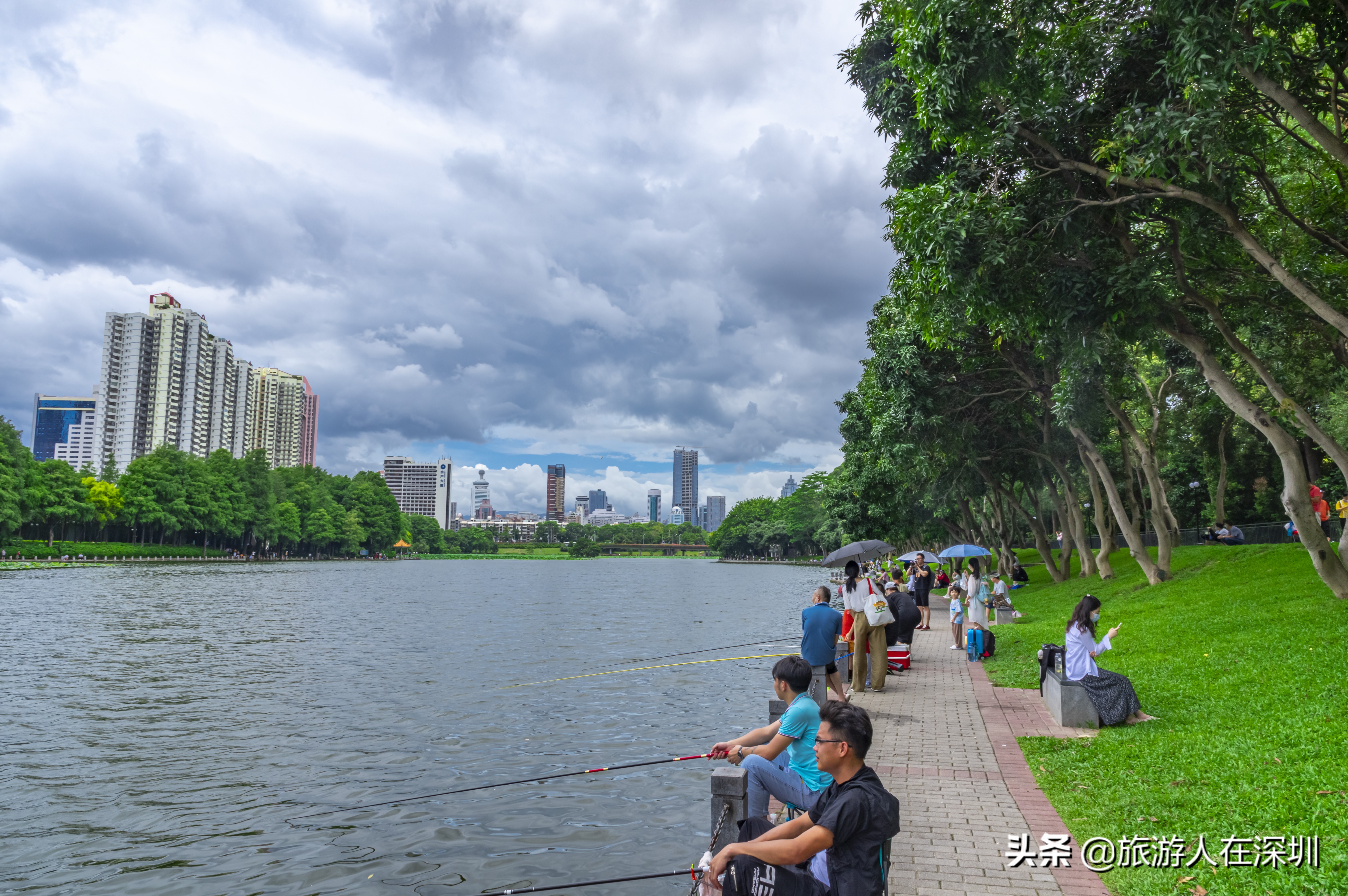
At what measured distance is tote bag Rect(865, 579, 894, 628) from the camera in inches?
521

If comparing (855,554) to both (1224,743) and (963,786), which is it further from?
(1224,743)

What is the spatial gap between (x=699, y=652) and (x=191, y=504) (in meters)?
87.8

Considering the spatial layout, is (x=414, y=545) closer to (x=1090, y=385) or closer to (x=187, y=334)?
(x=187, y=334)

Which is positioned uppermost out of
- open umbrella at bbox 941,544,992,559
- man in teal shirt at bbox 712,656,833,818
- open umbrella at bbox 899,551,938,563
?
open umbrella at bbox 941,544,992,559

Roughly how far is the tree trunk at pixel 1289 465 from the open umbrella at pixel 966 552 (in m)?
11.2

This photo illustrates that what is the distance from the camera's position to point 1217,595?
58.7 feet

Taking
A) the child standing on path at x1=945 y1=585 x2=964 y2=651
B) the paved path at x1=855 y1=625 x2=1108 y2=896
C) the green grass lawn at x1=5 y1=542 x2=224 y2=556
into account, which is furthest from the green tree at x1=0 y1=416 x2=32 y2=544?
the paved path at x1=855 y1=625 x2=1108 y2=896

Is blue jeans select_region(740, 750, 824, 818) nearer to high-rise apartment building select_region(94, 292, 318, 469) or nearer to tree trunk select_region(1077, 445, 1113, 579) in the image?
tree trunk select_region(1077, 445, 1113, 579)

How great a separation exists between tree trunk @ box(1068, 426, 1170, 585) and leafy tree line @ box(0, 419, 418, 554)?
73853 mm

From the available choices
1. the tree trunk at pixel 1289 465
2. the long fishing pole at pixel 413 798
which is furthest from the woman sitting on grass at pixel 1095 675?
the tree trunk at pixel 1289 465

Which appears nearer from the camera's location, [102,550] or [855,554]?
[855,554]

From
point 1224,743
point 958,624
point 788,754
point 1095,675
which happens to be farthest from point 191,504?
point 1224,743

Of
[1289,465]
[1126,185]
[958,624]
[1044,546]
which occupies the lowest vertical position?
[958,624]

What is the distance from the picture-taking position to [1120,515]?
2419cm
